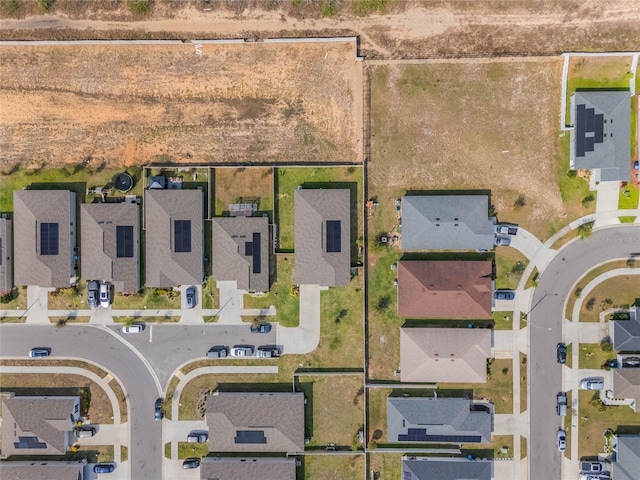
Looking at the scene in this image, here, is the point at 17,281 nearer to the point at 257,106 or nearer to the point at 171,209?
the point at 171,209

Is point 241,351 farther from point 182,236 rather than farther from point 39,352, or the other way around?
point 39,352

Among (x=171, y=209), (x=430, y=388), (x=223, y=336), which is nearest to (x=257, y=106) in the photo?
(x=171, y=209)

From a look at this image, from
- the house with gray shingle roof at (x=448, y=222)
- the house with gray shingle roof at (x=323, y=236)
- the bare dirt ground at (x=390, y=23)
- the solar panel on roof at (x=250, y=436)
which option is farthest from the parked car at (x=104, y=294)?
the house with gray shingle roof at (x=448, y=222)

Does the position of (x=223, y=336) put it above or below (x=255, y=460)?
above

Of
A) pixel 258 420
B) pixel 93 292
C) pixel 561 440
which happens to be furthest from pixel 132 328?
pixel 561 440

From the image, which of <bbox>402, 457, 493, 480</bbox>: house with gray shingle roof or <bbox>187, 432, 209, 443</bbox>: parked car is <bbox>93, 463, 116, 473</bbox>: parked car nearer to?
<bbox>187, 432, 209, 443</bbox>: parked car

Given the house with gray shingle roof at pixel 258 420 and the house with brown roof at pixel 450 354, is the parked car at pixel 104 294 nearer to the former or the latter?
the house with gray shingle roof at pixel 258 420

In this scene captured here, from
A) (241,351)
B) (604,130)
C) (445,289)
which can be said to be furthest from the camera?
(241,351)
